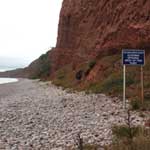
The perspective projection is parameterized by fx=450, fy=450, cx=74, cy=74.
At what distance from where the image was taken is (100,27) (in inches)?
1612

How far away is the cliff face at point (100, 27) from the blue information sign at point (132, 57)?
12069 millimetres

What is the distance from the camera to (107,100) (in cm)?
2008

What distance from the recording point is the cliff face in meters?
31.0

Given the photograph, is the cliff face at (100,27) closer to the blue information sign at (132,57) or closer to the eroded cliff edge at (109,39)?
the eroded cliff edge at (109,39)

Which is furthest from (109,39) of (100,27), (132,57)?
(132,57)

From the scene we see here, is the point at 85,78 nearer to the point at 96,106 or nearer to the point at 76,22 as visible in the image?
the point at 96,106

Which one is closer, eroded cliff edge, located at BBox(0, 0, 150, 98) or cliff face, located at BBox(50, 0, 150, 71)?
eroded cliff edge, located at BBox(0, 0, 150, 98)

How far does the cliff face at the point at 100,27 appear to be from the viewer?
31.0 metres

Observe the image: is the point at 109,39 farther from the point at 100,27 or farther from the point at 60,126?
the point at 60,126

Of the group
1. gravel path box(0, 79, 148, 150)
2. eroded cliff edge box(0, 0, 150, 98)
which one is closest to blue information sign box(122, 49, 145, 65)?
gravel path box(0, 79, 148, 150)

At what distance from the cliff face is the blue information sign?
12069mm

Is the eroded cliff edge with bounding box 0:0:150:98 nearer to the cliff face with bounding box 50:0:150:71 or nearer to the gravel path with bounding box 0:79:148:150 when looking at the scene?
the cliff face with bounding box 50:0:150:71

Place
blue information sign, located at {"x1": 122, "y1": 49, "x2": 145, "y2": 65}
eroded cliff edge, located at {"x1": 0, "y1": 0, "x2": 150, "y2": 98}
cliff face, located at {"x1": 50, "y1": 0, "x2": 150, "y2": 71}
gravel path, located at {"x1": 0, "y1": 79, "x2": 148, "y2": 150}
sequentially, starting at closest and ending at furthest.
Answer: gravel path, located at {"x1": 0, "y1": 79, "x2": 148, "y2": 150}
blue information sign, located at {"x1": 122, "y1": 49, "x2": 145, "y2": 65}
eroded cliff edge, located at {"x1": 0, "y1": 0, "x2": 150, "y2": 98}
cliff face, located at {"x1": 50, "y1": 0, "x2": 150, "y2": 71}

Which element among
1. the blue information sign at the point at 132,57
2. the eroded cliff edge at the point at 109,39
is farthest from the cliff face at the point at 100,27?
the blue information sign at the point at 132,57
